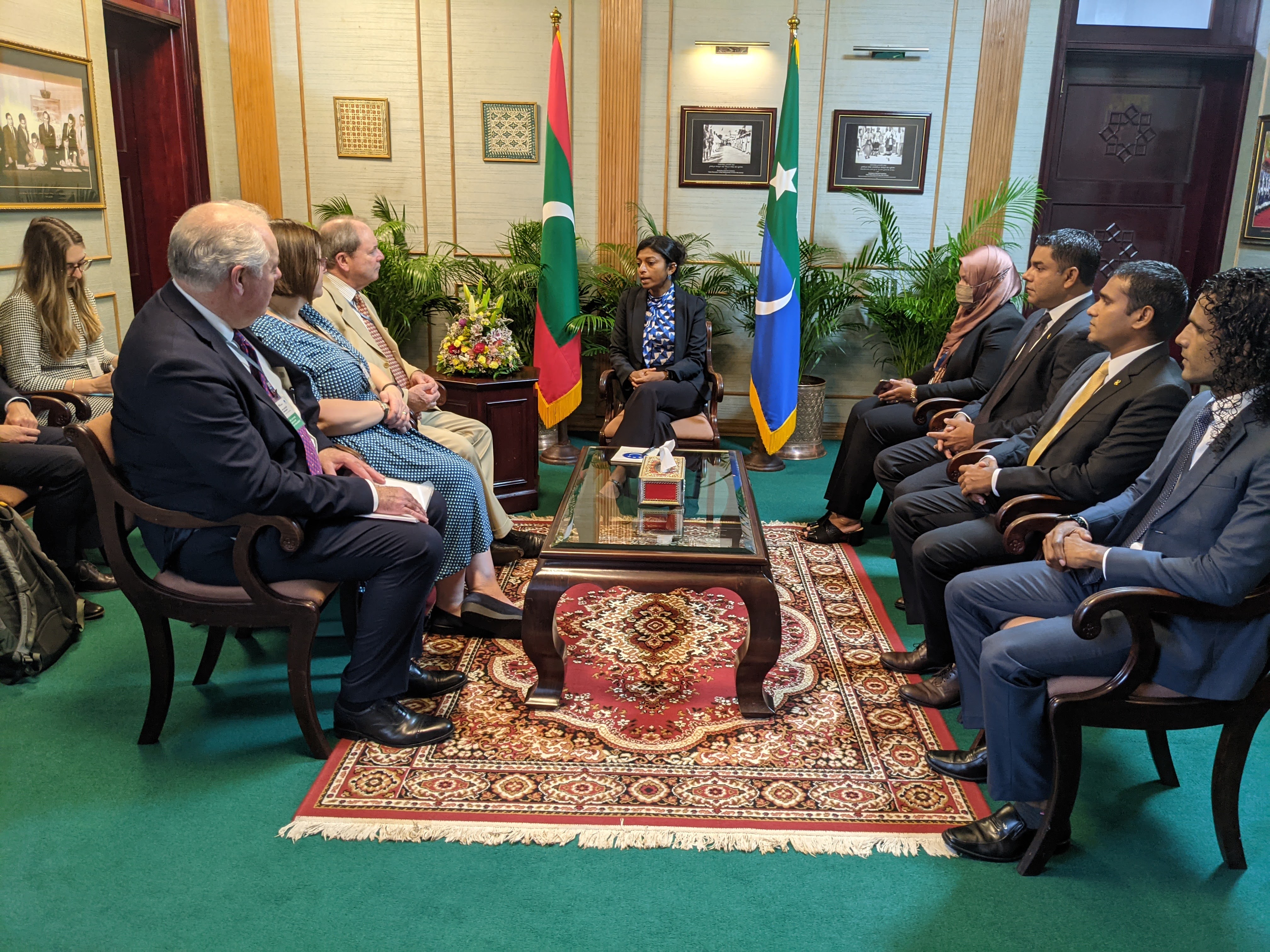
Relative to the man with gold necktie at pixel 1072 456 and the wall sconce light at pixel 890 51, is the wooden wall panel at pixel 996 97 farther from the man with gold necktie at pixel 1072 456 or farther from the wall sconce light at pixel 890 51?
the man with gold necktie at pixel 1072 456

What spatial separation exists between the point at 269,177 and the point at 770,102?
3437 mm

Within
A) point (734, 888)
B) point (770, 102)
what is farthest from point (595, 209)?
point (734, 888)

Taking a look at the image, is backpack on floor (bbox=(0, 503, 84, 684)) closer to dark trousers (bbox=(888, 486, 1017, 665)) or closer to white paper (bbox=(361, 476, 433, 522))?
white paper (bbox=(361, 476, 433, 522))

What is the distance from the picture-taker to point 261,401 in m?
2.67

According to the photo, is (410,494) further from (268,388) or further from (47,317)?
(47,317)

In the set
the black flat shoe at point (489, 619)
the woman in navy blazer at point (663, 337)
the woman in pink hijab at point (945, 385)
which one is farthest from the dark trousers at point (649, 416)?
the black flat shoe at point (489, 619)

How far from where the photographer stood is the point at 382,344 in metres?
4.27

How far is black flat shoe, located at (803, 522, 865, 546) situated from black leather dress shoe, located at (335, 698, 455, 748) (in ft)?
7.81

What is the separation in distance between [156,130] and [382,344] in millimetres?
3348

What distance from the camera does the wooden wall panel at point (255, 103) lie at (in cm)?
A: 636

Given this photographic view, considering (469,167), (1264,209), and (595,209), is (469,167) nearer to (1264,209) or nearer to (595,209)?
(595,209)

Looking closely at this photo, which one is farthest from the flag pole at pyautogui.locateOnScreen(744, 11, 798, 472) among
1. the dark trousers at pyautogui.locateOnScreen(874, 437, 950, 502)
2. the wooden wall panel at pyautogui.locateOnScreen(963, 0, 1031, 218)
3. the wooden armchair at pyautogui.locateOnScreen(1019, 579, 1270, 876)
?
the wooden armchair at pyautogui.locateOnScreen(1019, 579, 1270, 876)

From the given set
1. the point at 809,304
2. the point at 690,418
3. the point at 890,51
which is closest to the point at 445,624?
the point at 690,418

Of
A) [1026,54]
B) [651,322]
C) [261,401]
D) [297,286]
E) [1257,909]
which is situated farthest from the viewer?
[1026,54]
